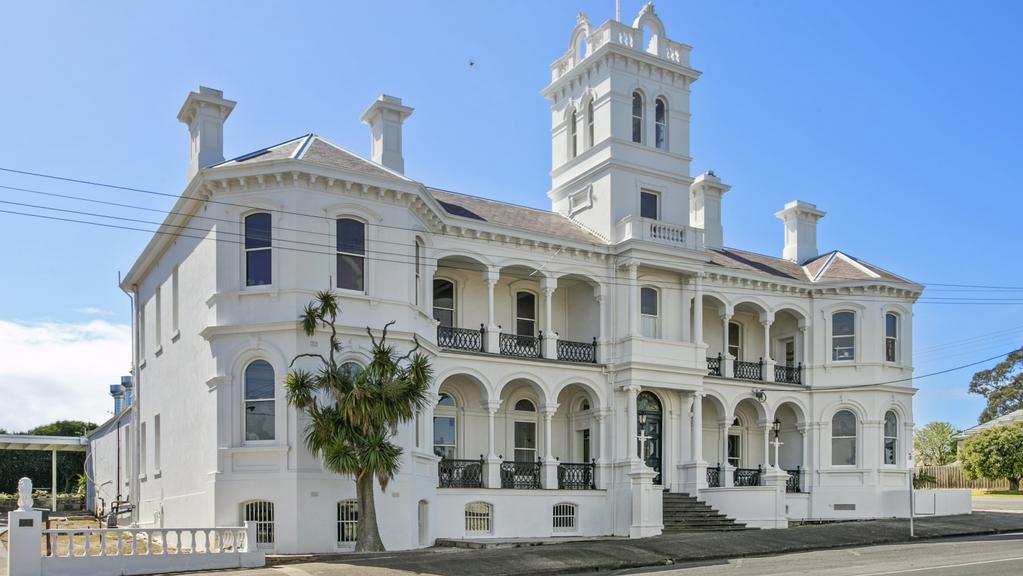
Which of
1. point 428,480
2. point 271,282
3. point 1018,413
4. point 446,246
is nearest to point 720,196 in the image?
point 446,246

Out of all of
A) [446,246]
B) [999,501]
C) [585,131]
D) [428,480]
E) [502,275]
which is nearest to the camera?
[428,480]

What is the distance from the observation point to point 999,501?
41.7 m

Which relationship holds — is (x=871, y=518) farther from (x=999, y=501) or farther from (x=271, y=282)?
(x=271, y=282)

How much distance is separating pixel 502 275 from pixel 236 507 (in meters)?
11.1

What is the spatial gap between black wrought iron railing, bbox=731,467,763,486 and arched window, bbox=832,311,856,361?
199 inches

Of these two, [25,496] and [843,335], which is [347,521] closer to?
[25,496]

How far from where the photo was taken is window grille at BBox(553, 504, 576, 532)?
2917 cm

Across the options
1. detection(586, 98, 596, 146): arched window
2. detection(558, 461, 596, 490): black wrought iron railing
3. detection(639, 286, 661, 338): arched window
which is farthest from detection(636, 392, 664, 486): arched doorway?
detection(586, 98, 596, 146): arched window

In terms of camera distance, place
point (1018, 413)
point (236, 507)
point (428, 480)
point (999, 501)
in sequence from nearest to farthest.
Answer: point (236, 507)
point (428, 480)
point (999, 501)
point (1018, 413)

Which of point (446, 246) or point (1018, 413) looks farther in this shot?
point (1018, 413)

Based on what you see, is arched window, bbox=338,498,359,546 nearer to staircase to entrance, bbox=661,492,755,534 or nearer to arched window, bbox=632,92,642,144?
staircase to entrance, bbox=661,492,755,534

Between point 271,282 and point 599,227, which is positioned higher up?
point 599,227

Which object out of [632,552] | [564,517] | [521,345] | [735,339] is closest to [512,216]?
[521,345]

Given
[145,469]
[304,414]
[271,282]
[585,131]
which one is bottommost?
[145,469]
